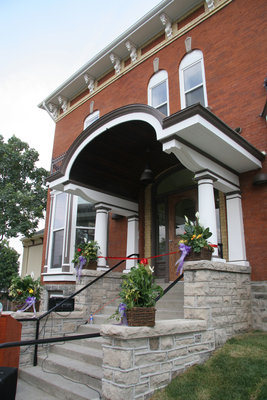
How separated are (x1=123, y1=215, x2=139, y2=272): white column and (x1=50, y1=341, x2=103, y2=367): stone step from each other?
3761 mm

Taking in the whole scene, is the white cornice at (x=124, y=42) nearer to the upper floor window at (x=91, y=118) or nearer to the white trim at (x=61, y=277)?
the upper floor window at (x=91, y=118)

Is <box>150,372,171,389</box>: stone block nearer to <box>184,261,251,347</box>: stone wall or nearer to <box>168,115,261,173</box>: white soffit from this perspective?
<box>184,261,251,347</box>: stone wall

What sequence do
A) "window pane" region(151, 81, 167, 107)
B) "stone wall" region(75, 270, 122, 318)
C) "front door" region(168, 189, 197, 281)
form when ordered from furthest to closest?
"window pane" region(151, 81, 167, 107) → "front door" region(168, 189, 197, 281) → "stone wall" region(75, 270, 122, 318)

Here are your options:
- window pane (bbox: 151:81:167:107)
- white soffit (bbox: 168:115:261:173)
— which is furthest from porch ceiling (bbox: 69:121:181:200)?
window pane (bbox: 151:81:167:107)

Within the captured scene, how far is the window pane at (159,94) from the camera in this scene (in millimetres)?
9461

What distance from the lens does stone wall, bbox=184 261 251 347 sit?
193 inches

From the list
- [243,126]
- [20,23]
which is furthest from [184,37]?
Answer: [20,23]

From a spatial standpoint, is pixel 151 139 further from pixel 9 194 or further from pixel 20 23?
pixel 9 194

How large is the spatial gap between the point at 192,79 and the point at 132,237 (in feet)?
15.6

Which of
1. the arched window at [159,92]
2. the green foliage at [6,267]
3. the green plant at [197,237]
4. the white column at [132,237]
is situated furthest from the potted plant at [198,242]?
the green foliage at [6,267]

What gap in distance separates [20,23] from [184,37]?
447 centimetres

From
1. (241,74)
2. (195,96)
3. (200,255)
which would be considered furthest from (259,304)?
(195,96)

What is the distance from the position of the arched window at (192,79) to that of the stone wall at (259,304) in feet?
15.8

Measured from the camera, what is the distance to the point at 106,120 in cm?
704
